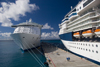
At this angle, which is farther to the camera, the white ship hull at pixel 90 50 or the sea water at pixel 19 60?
the sea water at pixel 19 60

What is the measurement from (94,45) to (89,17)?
6096mm

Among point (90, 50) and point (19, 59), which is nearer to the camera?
point (90, 50)

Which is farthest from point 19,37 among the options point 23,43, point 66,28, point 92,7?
point 92,7

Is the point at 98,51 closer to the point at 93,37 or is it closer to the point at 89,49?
the point at 89,49

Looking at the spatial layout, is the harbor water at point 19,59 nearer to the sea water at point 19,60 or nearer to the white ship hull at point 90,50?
the sea water at point 19,60

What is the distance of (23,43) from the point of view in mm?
21953

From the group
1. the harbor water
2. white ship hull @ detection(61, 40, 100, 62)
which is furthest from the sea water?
white ship hull @ detection(61, 40, 100, 62)

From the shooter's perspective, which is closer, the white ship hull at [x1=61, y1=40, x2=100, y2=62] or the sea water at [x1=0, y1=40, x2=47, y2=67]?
the white ship hull at [x1=61, y1=40, x2=100, y2=62]

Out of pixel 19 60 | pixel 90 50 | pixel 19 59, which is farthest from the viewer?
pixel 19 59

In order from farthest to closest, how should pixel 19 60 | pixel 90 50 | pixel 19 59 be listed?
pixel 19 59
pixel 19 60
pixel 90 50

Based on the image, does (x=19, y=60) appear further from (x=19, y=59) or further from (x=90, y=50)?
(x=90, y=50)

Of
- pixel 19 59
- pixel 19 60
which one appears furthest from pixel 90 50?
pixel 19 59

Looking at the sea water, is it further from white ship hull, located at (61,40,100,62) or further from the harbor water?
white ship hull, located at (61,40,100,62)

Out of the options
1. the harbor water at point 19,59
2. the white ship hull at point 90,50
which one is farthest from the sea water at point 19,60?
the white ship hull at point 90,50
